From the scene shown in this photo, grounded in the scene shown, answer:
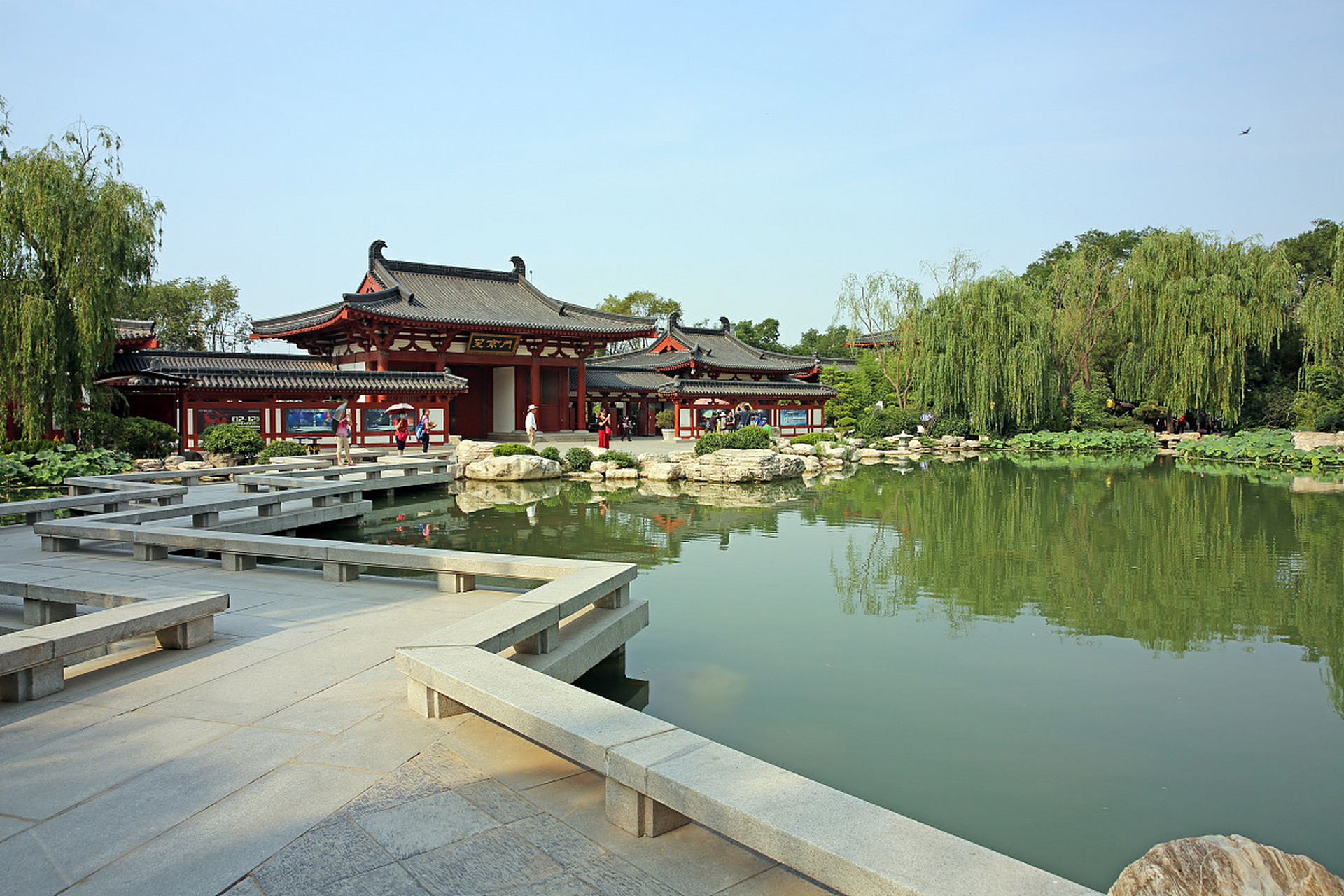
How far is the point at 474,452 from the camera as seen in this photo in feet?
58.1

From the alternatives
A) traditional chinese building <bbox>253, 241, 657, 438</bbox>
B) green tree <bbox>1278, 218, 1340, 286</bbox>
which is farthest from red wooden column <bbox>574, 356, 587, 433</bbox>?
green tree <bbox>1278, 218, 1340, 286</bbox>

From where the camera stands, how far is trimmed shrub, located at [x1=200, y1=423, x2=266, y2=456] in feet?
54.5

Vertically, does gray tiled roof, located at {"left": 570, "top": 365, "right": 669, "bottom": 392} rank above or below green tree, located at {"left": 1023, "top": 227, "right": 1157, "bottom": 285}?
below

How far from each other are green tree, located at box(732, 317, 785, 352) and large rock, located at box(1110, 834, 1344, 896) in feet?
150

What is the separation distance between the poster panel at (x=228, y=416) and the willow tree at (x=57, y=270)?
289 cm

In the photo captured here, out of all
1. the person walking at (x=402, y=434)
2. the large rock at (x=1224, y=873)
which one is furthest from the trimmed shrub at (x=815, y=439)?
the large rock at (x=1224, y=873)

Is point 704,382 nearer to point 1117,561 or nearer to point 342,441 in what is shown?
point 342,441

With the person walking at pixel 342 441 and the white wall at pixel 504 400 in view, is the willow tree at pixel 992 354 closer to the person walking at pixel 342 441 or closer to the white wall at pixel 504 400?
the white wall at pixel 504 400

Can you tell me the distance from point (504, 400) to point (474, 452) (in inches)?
312

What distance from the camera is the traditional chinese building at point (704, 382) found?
2714 centimetres

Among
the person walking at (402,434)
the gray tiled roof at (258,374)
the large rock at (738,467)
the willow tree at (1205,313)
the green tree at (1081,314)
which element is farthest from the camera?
the green tree at (1081,314)

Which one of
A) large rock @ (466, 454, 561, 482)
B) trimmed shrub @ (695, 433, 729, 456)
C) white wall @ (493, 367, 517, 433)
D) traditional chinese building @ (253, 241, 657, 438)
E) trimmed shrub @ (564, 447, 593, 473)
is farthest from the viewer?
white wall @ (493, 367, 517, 433)

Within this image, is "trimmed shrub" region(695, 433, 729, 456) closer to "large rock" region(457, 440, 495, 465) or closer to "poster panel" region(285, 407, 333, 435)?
"large rock" region(457, 440, 495, 465)

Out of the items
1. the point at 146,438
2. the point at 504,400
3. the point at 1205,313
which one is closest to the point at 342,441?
the point at 146,438
